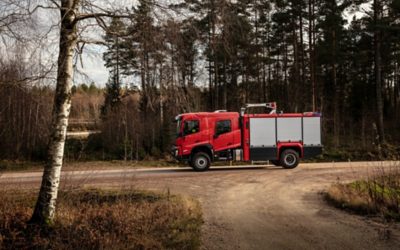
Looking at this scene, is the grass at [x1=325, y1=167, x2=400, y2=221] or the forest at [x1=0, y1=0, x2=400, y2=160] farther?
the grass at [x1=325, y1=167, x2=400, y2=221]

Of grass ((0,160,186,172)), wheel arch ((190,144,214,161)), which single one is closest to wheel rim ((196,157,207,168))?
wheel arch ((190,144,214,161))

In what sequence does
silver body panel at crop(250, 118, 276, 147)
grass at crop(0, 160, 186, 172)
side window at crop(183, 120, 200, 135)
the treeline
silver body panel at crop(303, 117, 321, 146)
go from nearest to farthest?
the treeline < side window at crop(183, 120, 200, 135) < silver body panel at crop(250, 118, 276, 147) < silver body panel at crop(303, 117, 321, 146) < grass at crop(0, 160, 186, 172)

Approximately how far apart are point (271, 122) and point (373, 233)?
457 inches

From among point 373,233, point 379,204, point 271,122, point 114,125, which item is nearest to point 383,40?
point 271,122

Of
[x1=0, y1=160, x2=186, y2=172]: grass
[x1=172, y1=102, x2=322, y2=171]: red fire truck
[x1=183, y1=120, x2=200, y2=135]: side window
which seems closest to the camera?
[x1=183, y1=120, x2=200, y2=135]: side window

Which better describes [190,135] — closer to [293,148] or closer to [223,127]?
[223,127]

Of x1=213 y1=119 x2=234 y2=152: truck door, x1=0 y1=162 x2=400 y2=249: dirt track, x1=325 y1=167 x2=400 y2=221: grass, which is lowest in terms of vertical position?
x1=0 y1=162 x2=400 y2=249: dirt track

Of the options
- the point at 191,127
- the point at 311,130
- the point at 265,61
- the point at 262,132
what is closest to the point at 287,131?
the point at 311,130

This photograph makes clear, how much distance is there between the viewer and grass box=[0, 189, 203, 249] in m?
6.06

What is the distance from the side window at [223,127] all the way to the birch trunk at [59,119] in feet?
37.6

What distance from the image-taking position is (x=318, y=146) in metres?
18.4

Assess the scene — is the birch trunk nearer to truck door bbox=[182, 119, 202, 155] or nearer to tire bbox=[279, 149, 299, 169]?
truck door bbox=[182, 119, 202, 155]

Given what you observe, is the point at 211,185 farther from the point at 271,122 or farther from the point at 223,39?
the point at 223,39

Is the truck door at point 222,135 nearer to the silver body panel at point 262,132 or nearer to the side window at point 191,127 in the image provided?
the side window at point 191,127
